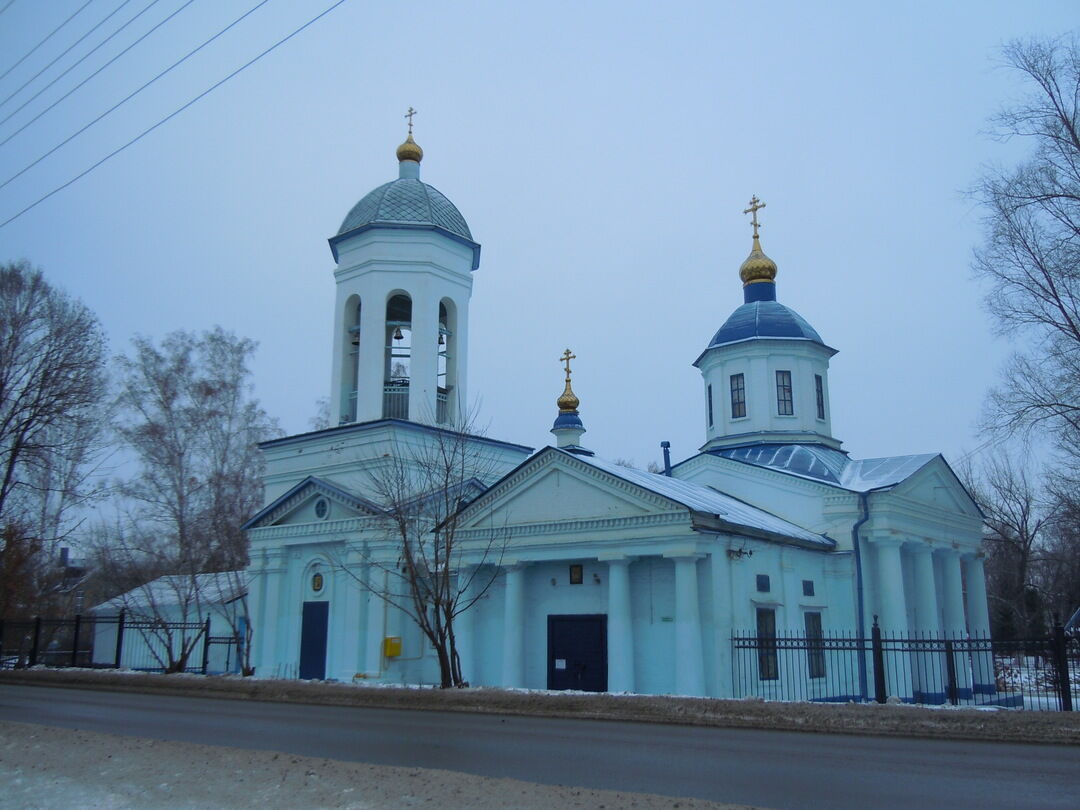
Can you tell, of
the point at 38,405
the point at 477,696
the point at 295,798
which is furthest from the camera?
the point at 38,405

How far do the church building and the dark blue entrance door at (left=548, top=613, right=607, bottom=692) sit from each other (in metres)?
0.04

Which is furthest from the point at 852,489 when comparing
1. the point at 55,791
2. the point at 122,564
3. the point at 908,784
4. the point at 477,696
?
the point at 122,564

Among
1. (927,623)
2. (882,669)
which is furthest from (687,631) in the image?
(927,623)

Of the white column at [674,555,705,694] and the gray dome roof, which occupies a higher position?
the gray dome roof

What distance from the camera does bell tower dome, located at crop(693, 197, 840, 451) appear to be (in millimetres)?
29141

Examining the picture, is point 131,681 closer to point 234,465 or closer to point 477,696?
point 477,696

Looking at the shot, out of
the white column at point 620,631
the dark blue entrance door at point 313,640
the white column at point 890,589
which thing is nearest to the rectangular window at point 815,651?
the white column at point 890,589

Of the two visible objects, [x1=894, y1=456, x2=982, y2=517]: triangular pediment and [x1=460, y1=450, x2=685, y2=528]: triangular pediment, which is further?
[x1=894, y1=456, x2=982, y2=517]: triangular pediment

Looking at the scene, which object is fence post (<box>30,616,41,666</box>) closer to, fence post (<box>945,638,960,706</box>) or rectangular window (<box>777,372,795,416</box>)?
rectangular window (<box>777,372,795,416</box>)

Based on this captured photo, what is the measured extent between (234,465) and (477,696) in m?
22.8

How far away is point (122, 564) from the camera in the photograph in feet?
126

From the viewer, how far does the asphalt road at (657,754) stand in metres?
8.45

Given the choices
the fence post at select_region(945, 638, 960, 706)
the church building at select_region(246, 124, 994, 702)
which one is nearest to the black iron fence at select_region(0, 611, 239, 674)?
the church building at select_region(246, 124, 994, 702)

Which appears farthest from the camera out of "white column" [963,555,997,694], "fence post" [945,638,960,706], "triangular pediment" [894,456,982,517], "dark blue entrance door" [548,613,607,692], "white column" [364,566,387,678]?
"white column" [963,555,997,694]
